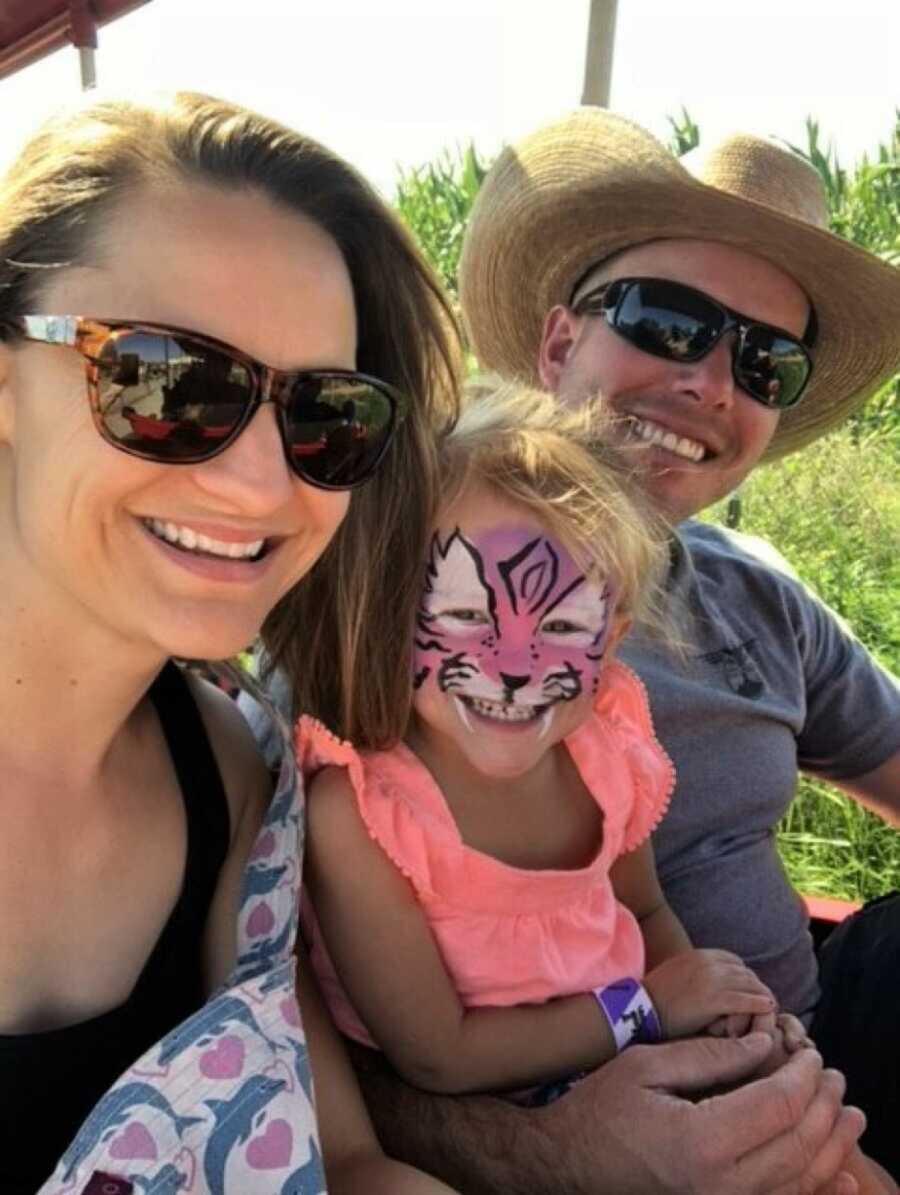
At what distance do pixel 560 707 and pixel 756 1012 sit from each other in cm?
48

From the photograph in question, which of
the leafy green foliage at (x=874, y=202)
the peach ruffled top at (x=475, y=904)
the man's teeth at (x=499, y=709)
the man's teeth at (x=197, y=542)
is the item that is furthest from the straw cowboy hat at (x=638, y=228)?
the leafy green foliage at (x=874, y=202)

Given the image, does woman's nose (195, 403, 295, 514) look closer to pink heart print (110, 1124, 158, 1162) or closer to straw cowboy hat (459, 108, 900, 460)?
pink heart print (110, 1124, 158, 1162)

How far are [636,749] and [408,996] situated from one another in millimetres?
508

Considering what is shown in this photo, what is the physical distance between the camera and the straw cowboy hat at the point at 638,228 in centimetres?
219

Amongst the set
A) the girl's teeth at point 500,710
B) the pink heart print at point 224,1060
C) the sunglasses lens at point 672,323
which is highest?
the sunglasses lens at point 672,323

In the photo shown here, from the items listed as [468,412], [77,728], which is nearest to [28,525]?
[77,728]

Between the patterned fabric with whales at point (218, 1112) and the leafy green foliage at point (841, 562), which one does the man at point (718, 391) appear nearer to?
the patterned fabric with whales at point (218, 1112)

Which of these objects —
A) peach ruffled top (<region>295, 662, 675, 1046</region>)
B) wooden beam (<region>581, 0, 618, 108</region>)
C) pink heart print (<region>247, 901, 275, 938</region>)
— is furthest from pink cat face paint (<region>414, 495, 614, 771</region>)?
wooden beam (<region>581, 0, 618, 108</region>)

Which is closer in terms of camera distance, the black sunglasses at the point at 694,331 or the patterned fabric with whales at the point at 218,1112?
the patterned fabric with whales at the point at 218,1112

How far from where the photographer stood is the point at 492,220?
2.53 m

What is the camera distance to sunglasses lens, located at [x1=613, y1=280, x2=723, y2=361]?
2.13 metres

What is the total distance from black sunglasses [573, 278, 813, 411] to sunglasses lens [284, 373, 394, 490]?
846mm

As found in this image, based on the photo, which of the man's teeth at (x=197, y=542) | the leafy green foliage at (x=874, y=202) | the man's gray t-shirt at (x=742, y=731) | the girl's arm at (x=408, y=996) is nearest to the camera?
the man's teeth at (x=197, y=542)

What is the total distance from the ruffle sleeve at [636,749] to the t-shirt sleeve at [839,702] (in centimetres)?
58
